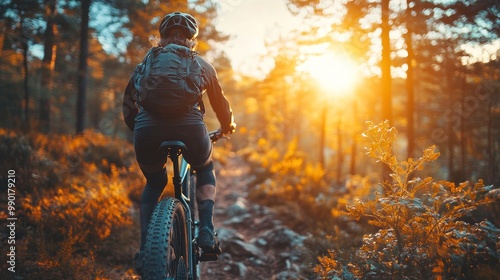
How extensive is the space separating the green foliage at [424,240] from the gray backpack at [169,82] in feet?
5.93

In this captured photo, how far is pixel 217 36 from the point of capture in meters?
17.9

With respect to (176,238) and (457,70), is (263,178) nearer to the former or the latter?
(457,70)

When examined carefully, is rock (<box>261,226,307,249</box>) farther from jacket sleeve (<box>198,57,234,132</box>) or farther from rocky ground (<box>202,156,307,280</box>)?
jacket sleeve (<box>198,57,234,132</box>)

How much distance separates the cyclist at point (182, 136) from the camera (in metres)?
2.85

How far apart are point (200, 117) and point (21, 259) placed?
2633 mm

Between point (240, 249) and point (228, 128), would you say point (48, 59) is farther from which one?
point (228, 128)

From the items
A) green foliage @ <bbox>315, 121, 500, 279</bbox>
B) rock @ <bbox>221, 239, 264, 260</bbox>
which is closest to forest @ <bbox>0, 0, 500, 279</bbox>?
green foliage @ <bbox>315, 121, 500, 279</bbox>

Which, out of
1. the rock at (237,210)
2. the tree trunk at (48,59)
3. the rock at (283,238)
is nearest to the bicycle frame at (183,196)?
the rock at (283,238)

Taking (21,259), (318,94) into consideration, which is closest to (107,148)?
(21,259)

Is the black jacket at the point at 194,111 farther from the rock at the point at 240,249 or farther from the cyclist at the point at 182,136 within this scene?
the rock at the point at 240,249

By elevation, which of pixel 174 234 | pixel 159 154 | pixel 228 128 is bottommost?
pixel 174 234

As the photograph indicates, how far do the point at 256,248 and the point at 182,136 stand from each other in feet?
12.1

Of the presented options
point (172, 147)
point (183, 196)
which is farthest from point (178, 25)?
point (183, 196)

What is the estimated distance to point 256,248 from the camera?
232 inches
